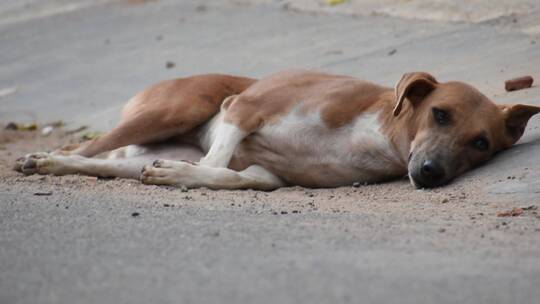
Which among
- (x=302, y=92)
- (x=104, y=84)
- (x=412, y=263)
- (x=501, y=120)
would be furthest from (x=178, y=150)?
(x=412, y=263)

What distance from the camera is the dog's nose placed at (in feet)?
17.3

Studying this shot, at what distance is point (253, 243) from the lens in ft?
12.5

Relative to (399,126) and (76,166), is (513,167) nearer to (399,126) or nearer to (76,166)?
(399,126)

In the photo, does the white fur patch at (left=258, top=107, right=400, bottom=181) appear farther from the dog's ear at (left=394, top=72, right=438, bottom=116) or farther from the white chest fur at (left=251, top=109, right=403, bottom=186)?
the dog's ear at (left=394, top=72, right=438, bottom=116)

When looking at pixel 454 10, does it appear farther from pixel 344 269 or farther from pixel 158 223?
pixel 344 269

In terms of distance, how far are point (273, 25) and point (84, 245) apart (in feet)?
20.0

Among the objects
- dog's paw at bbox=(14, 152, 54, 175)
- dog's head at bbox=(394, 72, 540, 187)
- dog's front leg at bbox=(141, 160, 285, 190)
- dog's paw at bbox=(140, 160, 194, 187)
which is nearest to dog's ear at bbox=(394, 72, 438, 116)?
dog's head at bbox=(394, 72, 540, 187)

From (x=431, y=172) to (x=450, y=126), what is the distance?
28 centimetres

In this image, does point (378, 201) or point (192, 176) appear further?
point (192, 176)

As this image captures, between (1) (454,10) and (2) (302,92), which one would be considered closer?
(2) (302,92)

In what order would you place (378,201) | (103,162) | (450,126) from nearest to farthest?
1. (378,201)
2. (450,126)
3. (103,162)

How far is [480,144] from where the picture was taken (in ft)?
17.9

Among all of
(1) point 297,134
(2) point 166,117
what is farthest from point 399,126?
(2) point 166,117

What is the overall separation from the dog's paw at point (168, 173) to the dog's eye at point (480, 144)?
149cm
